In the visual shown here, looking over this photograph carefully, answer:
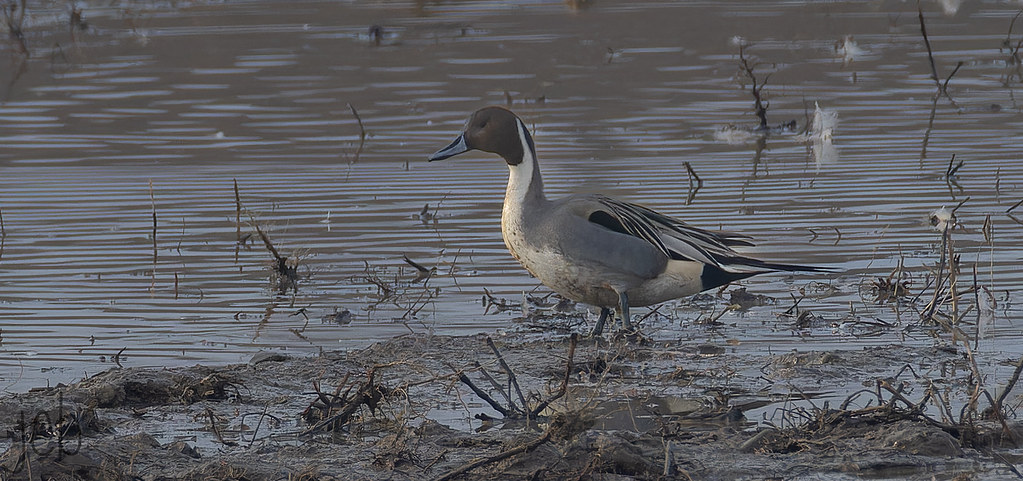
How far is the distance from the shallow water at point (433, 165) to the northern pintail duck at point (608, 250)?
0.23 m

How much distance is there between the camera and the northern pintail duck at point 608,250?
6.13 metres

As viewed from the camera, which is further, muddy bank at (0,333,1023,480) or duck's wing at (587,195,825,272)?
duck's wing at (587,195,825,272)

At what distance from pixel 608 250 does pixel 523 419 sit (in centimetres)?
147

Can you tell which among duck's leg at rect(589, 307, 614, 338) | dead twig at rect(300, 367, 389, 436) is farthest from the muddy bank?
duck's leg at rect(589, 307, 614, 338)

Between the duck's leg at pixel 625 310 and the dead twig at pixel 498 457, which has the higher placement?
the duck's leg at pixel 625 310

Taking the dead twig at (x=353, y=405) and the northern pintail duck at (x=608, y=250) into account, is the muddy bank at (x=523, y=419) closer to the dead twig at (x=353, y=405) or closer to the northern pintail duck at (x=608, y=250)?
the dead twig at (x=353, y=405)

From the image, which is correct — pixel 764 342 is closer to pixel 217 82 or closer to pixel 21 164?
pixel 21 164

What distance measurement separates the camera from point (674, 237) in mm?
6270

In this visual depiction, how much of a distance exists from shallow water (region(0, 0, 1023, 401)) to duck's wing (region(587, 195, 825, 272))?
28 cm

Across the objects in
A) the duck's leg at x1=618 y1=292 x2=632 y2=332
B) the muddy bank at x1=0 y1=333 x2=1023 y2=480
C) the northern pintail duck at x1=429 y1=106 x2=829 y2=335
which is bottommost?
the muddy bank at x1=0 y1=333 x2=1023 y2=480

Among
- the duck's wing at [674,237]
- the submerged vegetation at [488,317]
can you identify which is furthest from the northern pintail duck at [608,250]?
the submerged vegetation at [488,317]

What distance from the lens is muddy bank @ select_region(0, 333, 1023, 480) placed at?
4.23 meters

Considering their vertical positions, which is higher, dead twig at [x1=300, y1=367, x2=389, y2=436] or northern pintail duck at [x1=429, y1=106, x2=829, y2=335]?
northern pintail duck at [x1=429, y1=106, x2=829, y2=335]

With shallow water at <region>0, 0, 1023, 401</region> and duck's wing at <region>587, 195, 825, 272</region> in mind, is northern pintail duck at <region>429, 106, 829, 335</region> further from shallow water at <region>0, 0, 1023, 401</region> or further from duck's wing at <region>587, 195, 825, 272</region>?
shallow water at <region>0, 0, 1023, 401</region>
